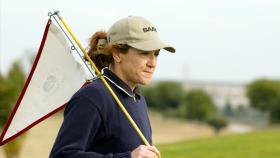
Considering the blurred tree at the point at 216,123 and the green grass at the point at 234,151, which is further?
the blurred tree at the point at 216,123

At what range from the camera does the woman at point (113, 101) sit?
3088 millimetres

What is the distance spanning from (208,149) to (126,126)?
2180 centimetres

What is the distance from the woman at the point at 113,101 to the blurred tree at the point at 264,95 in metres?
73.3

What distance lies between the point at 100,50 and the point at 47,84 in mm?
368

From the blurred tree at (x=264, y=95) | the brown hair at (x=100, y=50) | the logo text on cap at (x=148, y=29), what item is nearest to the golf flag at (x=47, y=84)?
the brown hair at (x=100, y=50)

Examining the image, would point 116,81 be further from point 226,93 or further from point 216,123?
point 226,93

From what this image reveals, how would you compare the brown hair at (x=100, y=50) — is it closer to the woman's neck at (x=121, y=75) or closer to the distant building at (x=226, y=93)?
the woman's neck at (x=121, y=75)

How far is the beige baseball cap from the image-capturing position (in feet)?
10.9

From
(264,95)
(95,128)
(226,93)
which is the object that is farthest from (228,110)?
(95,128)

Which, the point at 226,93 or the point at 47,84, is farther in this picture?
the point at 226,93

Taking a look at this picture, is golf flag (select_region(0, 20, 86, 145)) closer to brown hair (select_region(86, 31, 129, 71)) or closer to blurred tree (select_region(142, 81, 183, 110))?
brown hair (select_region(86, 31, 129, 71))

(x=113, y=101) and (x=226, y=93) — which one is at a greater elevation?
(x=113, y=101)

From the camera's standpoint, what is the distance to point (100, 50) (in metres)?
3.48

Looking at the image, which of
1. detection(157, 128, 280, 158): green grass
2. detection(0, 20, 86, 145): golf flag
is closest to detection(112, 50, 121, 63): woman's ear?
detection(0, 20, 86, 145): golf flag
